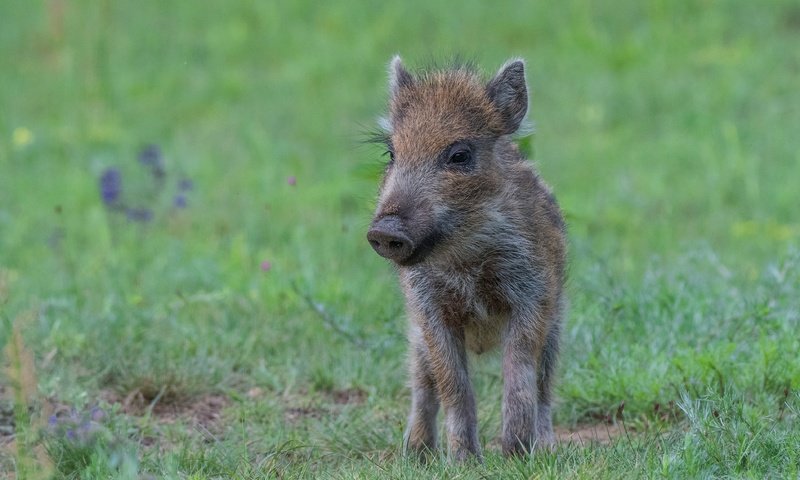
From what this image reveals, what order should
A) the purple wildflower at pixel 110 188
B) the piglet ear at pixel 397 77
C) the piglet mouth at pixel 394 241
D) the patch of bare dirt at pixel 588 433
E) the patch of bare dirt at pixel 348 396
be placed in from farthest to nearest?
the purple wildflower at pixel 110 188 < the patch of bare dirt at pixel 348 396 < the piglet ear at pixel 397 77 < the patch of bare dirt at pixel 588 433 < the piglet mouth at pixel 394 241

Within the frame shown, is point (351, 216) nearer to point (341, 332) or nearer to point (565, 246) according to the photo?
point (341, 332)

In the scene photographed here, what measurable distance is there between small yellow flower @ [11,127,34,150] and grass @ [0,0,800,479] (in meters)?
0.02

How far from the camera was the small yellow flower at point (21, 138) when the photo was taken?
12.7 m

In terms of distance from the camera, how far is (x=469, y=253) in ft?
17.7

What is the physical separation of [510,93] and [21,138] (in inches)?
321

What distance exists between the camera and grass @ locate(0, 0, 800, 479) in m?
5.42

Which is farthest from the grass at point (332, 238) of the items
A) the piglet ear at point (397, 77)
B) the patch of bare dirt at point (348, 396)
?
the piglet ear at point (397, 77)

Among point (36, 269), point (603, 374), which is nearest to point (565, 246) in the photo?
point (603, 374)

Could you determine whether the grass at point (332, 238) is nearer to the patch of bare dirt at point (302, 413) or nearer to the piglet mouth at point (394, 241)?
the patch of bare dirt at point (302, 413)

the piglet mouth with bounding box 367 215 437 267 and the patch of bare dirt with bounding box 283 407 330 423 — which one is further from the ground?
the piglet mouth with bounding box 367 215 437 267

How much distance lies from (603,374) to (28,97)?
33.2ft

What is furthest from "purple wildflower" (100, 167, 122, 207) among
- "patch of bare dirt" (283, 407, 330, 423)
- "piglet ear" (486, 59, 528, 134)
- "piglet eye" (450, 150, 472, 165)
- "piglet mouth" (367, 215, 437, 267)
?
"piglet mouth" (367, 215, 437, 267)

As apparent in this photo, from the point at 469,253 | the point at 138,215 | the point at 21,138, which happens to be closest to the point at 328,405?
the point at 469,253

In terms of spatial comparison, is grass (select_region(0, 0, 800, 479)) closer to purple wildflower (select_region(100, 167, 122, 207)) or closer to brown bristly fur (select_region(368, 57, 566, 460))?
brown bristly fur (select_region(368, 57, 566, 460))
